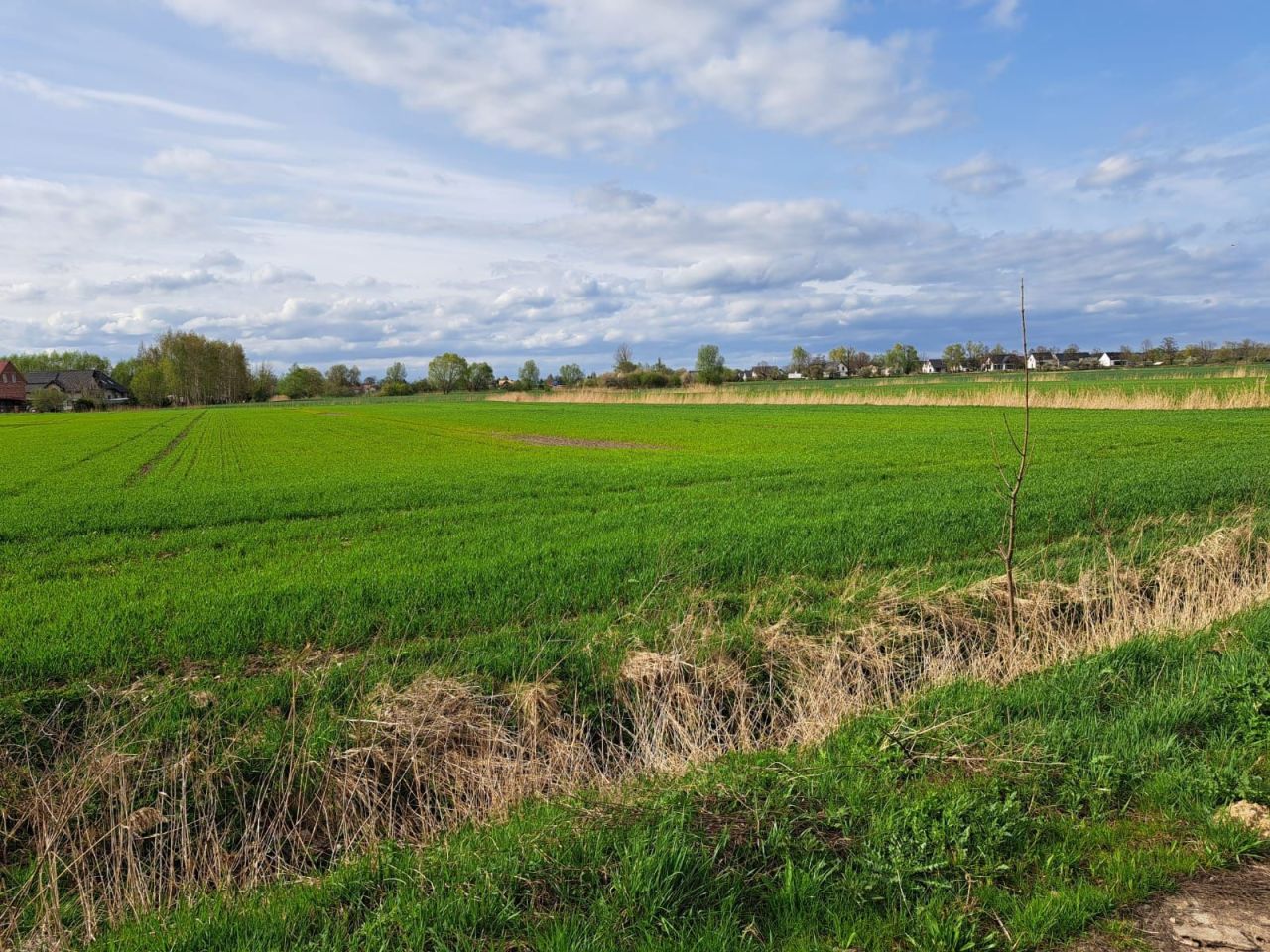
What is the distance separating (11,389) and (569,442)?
132854mm

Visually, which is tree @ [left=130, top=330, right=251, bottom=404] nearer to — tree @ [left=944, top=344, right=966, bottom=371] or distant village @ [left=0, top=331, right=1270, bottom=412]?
distant village @ [left=0, top=331, right=1270, bottom=412]

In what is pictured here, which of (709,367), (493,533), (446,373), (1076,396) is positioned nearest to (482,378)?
(446,373)

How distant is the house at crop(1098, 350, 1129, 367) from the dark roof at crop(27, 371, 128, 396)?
668 feet

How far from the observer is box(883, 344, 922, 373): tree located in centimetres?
17475

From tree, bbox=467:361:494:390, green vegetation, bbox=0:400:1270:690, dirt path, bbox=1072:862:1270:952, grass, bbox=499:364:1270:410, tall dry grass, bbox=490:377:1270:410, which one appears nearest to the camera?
dirt path, bbox=1072:862:1270:952

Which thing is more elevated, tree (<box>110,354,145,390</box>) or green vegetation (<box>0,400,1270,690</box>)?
tree (<box>110,354,145,390</box>)

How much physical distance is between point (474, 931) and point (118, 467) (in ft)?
106

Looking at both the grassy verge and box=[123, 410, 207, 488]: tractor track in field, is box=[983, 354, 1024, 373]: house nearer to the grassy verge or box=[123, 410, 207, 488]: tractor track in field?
box=[123, 410, 207, 488]: tractor track in field

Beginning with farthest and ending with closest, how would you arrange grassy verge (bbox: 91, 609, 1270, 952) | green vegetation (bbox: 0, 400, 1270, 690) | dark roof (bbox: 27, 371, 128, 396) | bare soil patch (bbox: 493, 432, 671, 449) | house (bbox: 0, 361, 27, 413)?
dark roof (bbox: 27, 371, 128, 396)
house (bbox: 0, 361, 27, 413)
bare soil patch (bbox: 493, 432, 671, 449)
green vegetation (bbox: 0, 400, 1270, 690)
grassy verge (bbox: 91, 609, 1270, 952)

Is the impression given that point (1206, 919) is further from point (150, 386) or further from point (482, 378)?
point (482, 378)

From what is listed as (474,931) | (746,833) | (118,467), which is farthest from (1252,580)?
(118,467)

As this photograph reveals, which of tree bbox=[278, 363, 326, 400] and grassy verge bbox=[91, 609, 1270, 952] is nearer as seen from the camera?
grassy verge bbox=[91, 609, 1270, 952]

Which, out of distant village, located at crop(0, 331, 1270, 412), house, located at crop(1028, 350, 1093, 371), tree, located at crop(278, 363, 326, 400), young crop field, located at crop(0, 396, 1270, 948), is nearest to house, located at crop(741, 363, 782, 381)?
distant village, located at crop(0, 331, 1270, 412)

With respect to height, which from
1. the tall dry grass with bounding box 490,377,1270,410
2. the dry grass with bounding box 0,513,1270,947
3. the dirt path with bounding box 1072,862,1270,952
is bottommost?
the dry grass with bounding box 0,513,1270,947
